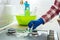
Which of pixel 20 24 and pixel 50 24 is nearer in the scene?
pixel 20 24

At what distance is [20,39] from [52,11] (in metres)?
0.51

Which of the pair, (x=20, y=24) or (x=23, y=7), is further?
(x=23, y=7)

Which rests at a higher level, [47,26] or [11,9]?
[11,9]

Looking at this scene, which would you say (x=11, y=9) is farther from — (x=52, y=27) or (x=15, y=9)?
(x=52, y=27)

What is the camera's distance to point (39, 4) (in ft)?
5.62

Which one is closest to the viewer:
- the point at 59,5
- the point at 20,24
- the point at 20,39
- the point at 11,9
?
the point at 20,39

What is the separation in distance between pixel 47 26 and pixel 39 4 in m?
0.29

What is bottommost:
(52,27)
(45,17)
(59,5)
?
(52,27)

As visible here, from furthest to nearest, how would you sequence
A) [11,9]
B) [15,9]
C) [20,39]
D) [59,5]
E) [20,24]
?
[15,9], [11,9], [20,24], [59,5], [20,39]

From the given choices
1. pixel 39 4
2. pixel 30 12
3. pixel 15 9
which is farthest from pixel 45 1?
pixel 15 9

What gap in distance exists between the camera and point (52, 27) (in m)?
1.69

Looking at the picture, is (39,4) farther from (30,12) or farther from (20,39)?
(20,39)

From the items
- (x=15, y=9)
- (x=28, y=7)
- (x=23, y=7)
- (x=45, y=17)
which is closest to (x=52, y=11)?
(x=45, y=17)

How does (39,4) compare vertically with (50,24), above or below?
above
